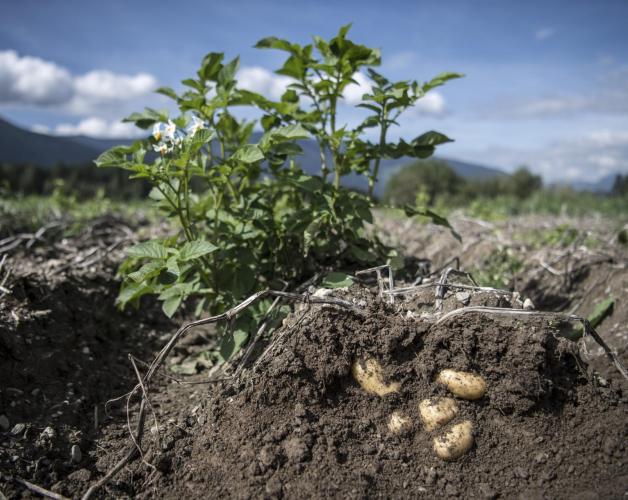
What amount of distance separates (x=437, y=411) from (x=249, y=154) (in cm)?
122

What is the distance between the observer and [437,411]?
5.25 feet

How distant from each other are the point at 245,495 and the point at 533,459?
3.07 ft

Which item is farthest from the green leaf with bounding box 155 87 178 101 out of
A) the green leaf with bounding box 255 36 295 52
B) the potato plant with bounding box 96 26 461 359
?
the green leaf with bounding box 255 36 295 52

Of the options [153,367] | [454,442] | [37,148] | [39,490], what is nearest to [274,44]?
[153,367]

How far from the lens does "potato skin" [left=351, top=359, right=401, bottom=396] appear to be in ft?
5.50

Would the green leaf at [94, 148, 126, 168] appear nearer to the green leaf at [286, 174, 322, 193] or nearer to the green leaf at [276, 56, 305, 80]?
the green leaf at [286, 174, 322, 193]

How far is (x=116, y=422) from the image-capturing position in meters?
1.96

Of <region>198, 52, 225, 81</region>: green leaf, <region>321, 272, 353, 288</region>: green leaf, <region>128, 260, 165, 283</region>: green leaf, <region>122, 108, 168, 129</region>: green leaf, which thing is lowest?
<region>321, 272, 353, 288</region>: green leaf

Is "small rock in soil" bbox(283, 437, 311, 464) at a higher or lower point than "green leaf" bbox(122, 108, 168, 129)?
lower

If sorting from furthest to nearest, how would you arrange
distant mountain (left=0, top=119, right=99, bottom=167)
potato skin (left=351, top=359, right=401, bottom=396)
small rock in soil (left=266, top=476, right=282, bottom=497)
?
distant mountain (left=0, top=119, right=99, bottom=167) → potato skin (left=351, top=359, right=401, bottom=396) → small rock in soil (left=266, top=476, right=282, bottom=497)

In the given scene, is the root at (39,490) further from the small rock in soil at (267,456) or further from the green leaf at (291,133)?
the green leaf at (291,133)

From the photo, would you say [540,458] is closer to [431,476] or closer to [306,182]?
[431,476]

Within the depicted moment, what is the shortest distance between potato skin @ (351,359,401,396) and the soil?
0.02 metres

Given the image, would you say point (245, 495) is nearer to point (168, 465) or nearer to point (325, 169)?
point (168, 465)
